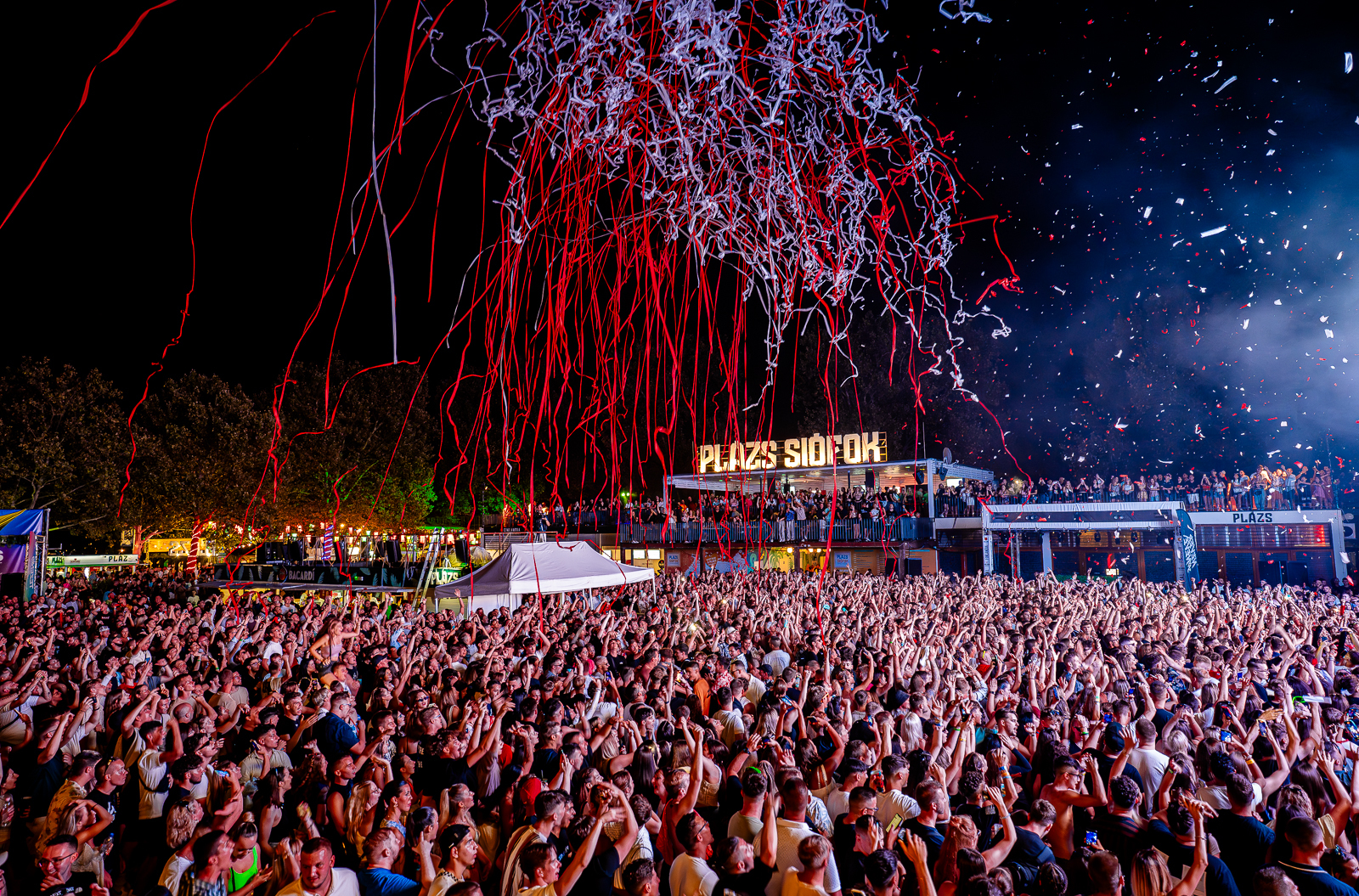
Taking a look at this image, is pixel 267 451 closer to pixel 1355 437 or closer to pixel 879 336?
pixel 879 336

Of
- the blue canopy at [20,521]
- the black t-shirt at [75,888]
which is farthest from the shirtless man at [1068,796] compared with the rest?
the blue canopy at [20,521]

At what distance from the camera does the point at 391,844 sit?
398 centimetres

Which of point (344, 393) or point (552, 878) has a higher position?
point (344, 393)

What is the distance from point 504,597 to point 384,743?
11.3 meters

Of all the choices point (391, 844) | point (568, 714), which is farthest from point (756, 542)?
point (391, 844)

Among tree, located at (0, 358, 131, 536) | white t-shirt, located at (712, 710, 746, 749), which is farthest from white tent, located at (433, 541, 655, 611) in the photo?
tree, located at (0, 358, 131, 536)

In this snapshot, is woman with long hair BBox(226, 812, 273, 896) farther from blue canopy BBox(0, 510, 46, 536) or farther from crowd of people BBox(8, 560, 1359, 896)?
blue canopy BBox(0, 510, 46, 536)

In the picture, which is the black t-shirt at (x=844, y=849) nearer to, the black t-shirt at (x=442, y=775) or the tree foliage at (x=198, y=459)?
the black t-shirt at (x=442, y=775)

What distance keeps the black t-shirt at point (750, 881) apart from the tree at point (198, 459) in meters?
27.6

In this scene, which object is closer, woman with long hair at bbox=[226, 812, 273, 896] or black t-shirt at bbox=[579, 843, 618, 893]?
black t-shirt at bbox=[579, 843, 618, 893]

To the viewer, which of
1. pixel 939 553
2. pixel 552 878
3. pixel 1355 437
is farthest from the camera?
pixel 1355 437

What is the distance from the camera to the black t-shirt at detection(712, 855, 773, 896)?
380cm

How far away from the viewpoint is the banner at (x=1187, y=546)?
20469 millimetres

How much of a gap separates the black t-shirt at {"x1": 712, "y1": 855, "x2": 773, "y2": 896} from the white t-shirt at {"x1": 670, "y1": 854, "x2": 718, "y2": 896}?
1.9 inches
